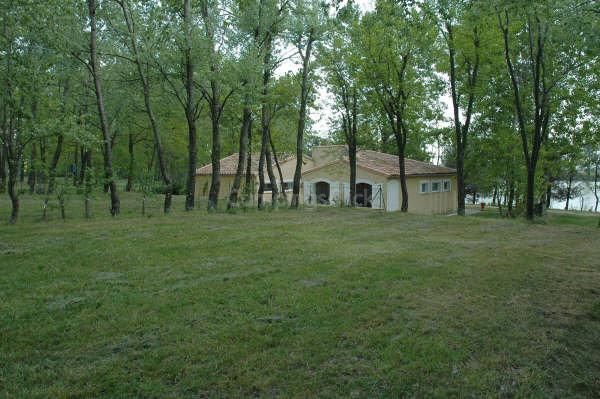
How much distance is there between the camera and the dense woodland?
37.4 ft

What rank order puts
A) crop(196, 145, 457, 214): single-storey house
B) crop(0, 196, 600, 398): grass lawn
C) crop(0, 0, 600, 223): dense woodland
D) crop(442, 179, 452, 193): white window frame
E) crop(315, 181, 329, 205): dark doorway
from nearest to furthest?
crop(0, 196, 600, 398): grass lawn, crop(0, 0, 600, 223): dense woodland, crop(196, 145, 457, 214): single-storey house, crop(315, 181, 329, 205): dark doorway, crop(442, 179, 452, 193): white window frame

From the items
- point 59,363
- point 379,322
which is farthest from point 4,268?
point 379,322

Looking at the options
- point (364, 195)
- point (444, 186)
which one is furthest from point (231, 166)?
point (444, 186)

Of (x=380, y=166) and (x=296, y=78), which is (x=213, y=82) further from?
(x=380, y=166)

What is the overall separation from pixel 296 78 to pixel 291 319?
53.2ft

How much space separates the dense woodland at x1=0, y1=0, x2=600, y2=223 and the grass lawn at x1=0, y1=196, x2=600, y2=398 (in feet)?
13.4

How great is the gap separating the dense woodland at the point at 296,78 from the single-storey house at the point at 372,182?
1.73 meters

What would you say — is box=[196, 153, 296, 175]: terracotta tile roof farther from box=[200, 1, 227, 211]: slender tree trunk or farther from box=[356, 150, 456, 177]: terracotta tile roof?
box=[200, 1, 227, 211]: slender tree trunk

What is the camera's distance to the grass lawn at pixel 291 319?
11.8 feet

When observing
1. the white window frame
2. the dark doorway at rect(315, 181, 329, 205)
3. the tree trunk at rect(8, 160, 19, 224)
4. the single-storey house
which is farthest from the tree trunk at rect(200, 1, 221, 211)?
the white window frame

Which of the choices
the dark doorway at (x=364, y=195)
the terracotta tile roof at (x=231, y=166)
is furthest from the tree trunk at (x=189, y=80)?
the terracotta tile roof at (x=231, y=166)

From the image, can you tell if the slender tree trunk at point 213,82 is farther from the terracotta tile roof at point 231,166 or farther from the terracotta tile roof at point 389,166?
the terracotta tile roof at point 231,166

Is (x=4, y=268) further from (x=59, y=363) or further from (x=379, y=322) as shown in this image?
(x=379, y=322)

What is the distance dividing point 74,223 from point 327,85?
44.7 ft
